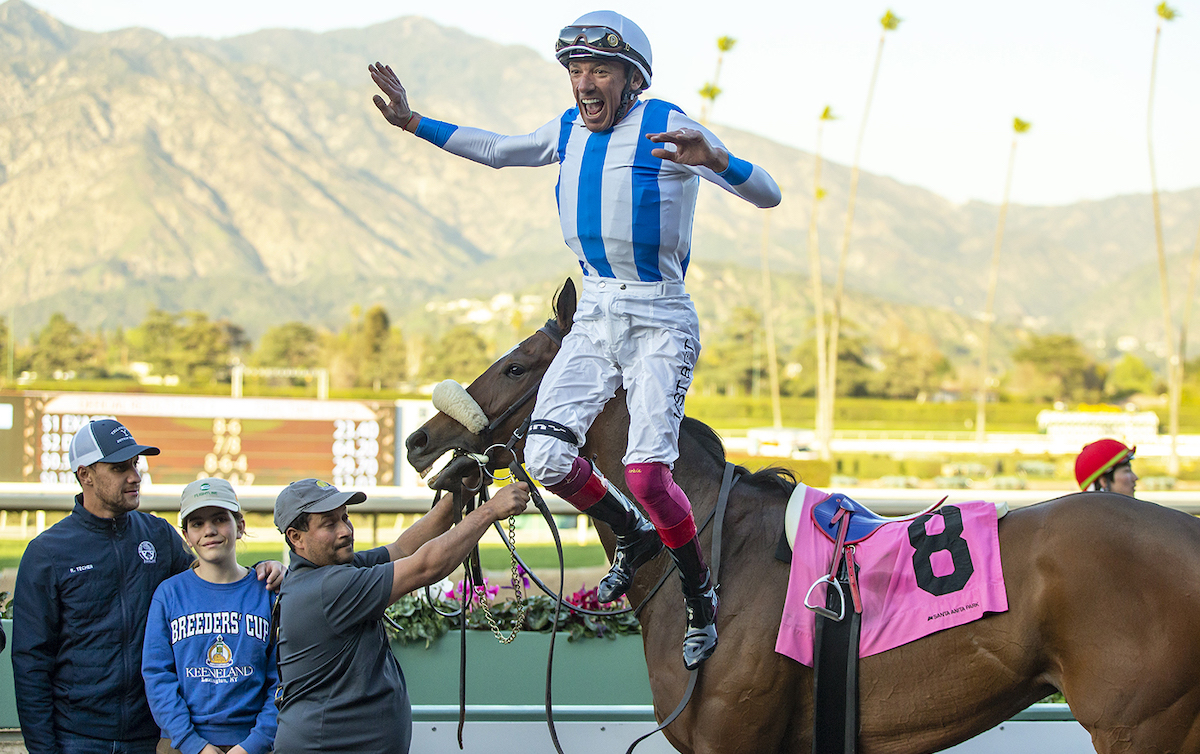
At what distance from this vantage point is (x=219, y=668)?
2924 millimetres

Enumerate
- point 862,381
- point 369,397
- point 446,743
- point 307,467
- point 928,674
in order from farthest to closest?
point 862,381 < point 369,397 < point 307,467 < point 446,743 < point 928,674

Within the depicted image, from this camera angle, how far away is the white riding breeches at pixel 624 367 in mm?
2592

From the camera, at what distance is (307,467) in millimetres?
24625

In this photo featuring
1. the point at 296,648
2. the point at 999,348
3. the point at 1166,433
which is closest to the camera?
the point at 296,648

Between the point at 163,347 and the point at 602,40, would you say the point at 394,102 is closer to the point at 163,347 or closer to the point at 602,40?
the point at 602,40

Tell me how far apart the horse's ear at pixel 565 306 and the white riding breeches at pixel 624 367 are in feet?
0.42

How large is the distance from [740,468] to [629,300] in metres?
0.63

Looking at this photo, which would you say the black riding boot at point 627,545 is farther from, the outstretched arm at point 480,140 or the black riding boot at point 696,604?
the outstretched arm at point 480,140

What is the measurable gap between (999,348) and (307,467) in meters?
160

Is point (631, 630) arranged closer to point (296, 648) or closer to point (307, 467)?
point (296, 648)

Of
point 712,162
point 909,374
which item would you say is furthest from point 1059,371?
point 712,162

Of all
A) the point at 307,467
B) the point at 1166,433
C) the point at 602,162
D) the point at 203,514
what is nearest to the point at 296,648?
the point at 203,514

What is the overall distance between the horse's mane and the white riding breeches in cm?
20

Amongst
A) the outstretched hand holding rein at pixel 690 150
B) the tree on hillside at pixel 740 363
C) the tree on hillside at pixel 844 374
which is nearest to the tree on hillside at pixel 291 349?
the tree on hillside at pixel 740 363
